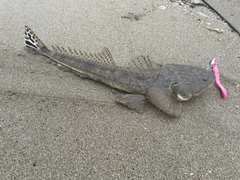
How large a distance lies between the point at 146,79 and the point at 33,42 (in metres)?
1.46

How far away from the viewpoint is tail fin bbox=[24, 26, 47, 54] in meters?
3.19

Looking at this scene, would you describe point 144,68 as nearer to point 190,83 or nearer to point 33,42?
point 190,83

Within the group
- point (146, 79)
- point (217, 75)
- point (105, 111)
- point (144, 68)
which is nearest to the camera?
point (105, 111)

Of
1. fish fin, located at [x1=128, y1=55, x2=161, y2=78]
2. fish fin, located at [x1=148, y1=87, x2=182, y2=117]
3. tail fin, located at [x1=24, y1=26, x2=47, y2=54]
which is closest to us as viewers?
fish fin, located at [x1=148, y1=87, x2=182, y2=117]

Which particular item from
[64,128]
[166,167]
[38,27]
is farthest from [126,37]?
[166,167]

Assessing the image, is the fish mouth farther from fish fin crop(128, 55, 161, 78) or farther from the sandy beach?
fish fin crop(128, 55, 161, 78)

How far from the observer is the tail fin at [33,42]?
319 cm

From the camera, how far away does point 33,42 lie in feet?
10.5

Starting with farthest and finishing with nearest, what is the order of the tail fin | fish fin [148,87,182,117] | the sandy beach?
the tail fin → fish fin [148,87,182,117] → the sandy beach

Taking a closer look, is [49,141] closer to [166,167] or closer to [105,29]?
[166,167]

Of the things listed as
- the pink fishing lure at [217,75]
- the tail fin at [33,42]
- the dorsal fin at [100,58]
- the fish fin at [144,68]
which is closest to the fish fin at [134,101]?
the fish fin at [144,68]

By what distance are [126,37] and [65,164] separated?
208cm

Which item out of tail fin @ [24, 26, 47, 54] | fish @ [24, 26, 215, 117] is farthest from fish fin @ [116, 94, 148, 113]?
tail fin @ [24, 26, 47, 54]

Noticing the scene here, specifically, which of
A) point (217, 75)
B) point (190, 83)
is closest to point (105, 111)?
point (190, 83)
